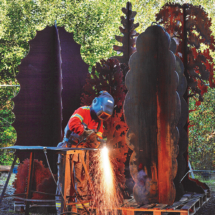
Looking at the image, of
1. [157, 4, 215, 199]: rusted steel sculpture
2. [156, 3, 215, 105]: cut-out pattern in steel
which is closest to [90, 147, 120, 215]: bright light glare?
[157, 4, 215, 199]: rusted steel sculpture

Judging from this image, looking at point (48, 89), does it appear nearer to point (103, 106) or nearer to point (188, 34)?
point (103, 106)

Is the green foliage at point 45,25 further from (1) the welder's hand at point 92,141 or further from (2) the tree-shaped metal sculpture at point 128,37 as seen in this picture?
(1) the welder's hand at point 92,141

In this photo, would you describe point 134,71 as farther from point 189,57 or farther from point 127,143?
point 189,57

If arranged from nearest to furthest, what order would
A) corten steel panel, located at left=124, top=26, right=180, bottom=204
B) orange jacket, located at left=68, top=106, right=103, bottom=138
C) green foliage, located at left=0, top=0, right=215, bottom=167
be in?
orange jacket, located at left=68, top=106, right=103, bottom=138, corten steel panel, located at left=124, top=26, right=180, bottom=204, green foliage, located at left=0, top=0, right=215, bottom=167

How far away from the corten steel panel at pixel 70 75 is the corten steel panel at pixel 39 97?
0.13 meters

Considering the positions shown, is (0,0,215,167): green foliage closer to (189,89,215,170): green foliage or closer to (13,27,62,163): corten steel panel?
(189,89,215,170): green foliage

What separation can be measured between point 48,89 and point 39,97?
0.89ft

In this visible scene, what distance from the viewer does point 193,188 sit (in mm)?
8305

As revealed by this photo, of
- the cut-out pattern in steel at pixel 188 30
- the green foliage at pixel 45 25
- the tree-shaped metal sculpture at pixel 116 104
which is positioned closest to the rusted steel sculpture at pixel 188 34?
the cut-out pattern in steel at pixel 188 30

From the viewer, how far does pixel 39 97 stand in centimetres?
841

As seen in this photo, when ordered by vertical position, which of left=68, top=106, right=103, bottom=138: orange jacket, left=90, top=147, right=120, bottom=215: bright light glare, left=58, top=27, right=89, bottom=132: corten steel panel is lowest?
left=90, top=147, right=120, bottom=215: bright light glare

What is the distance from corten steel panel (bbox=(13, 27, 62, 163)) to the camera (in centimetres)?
833

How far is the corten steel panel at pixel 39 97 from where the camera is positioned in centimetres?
833

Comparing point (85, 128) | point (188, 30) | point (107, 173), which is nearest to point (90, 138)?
point (85, 128)
